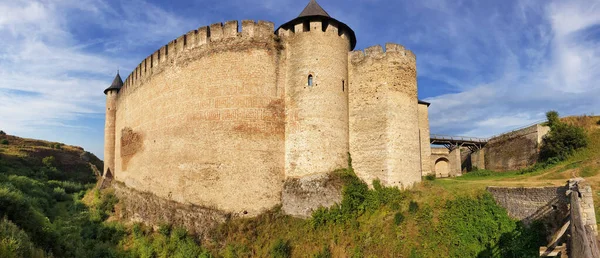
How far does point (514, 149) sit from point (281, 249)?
1796cm

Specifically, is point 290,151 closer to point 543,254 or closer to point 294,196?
point 294,196

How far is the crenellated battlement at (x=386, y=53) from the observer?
17.3 m

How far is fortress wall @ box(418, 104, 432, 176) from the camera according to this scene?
19.9 metres

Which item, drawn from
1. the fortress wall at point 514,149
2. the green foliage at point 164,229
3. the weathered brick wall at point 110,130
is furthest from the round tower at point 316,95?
the weathered brick wall at point 110,130

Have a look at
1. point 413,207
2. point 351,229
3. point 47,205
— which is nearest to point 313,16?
point 413,207

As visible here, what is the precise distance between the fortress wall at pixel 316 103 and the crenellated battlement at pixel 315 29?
46mm

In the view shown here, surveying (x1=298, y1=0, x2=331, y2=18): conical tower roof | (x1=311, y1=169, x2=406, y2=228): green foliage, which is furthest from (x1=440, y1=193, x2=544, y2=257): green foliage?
(x1=298, y1=0, x2=331, y2=18): conical tower roof

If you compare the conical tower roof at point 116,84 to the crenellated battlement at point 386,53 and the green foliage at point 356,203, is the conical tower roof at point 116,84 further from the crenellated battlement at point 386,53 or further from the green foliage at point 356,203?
the green foliage at point 356,203

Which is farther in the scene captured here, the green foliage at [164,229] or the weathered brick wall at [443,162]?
the weathered brick wall at [443,162]

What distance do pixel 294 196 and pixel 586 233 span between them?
10.2 meters

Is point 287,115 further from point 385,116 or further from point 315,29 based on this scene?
point 385,116

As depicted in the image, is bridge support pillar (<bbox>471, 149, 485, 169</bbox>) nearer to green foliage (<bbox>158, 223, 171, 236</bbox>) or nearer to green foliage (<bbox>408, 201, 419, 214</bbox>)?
green foliage (<bbox>408, 201, 419, 214</bbox>)

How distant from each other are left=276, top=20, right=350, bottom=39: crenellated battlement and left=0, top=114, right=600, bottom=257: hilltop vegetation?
6636 mm

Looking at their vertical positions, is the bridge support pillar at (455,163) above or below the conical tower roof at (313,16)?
below
